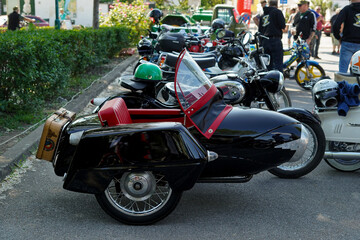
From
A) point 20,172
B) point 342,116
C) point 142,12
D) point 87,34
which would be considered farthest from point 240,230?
point 142,12

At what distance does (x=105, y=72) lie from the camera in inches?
535

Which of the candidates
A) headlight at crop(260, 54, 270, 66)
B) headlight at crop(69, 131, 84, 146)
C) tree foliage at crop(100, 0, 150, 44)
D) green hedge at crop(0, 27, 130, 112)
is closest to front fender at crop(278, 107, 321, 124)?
headlight at crop(69, 131, 84, 146)

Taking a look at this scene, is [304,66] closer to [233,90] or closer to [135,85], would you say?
[233,90]

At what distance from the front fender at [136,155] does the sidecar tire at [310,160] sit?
163 cm

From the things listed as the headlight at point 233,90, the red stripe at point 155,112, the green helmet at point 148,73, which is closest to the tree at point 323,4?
the headlight at point 233,90

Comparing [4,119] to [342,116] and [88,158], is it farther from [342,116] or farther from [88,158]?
[342,116]

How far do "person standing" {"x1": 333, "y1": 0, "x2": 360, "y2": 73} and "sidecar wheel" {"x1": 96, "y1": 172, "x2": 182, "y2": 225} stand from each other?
599 cm

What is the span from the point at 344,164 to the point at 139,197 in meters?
2.59

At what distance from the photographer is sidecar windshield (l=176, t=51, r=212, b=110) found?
4258 millimetres

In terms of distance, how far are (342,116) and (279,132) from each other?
56.2 inches

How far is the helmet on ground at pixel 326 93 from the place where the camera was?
5.48 metres

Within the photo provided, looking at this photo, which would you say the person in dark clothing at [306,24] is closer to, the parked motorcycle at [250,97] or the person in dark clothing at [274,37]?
the person in dark clothing at [274,37]

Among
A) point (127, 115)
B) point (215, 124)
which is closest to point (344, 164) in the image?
point (215, 124)

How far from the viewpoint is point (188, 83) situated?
4.33 meters
